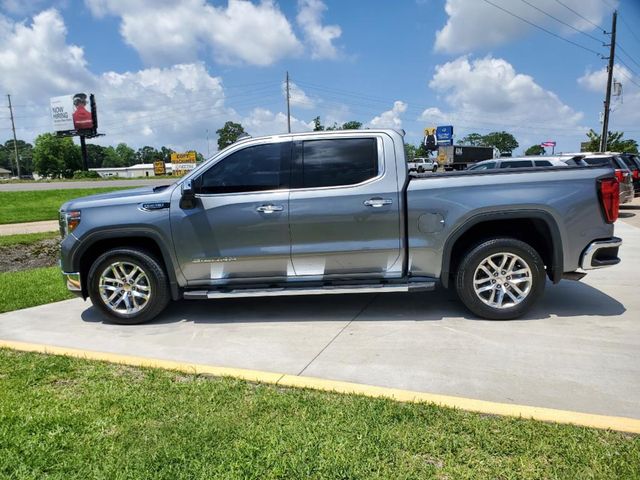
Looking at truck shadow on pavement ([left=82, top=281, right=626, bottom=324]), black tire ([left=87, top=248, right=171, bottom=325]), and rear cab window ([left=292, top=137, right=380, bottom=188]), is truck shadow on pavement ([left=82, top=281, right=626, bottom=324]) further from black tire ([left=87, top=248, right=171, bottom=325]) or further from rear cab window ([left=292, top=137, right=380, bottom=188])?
rear cab window ([left=292, top=137, right=380, bottom=188])

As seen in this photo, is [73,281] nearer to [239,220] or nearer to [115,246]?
[115,246]

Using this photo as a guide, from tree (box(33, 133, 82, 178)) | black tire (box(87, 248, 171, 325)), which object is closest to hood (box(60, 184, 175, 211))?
black tire (box(87, 248, 171, 325))

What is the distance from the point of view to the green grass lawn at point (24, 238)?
10.9m

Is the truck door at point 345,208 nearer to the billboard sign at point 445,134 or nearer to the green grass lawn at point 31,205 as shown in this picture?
the green grass lawn at point 31,205

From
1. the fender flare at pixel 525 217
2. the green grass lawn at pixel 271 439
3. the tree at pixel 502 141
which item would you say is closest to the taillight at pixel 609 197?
the fender flare at pixel 525 217

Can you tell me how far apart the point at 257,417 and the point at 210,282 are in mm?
2300

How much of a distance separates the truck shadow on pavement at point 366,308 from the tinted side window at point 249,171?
4.80 feet

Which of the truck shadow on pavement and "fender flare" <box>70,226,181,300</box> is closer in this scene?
"fender flare" <box>70,226,181,300</box>

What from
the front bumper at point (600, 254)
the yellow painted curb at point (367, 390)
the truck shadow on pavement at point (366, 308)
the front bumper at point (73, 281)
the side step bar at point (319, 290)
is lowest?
the truck shadow on pavement at point (366, 308)

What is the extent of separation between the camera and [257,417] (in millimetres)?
3154

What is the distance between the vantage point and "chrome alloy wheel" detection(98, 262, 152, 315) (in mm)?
5277

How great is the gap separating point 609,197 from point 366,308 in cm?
270

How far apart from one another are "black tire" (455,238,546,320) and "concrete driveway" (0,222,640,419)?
13cm

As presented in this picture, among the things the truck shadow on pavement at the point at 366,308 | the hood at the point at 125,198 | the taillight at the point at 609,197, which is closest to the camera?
the taillight at the point at 609,197
